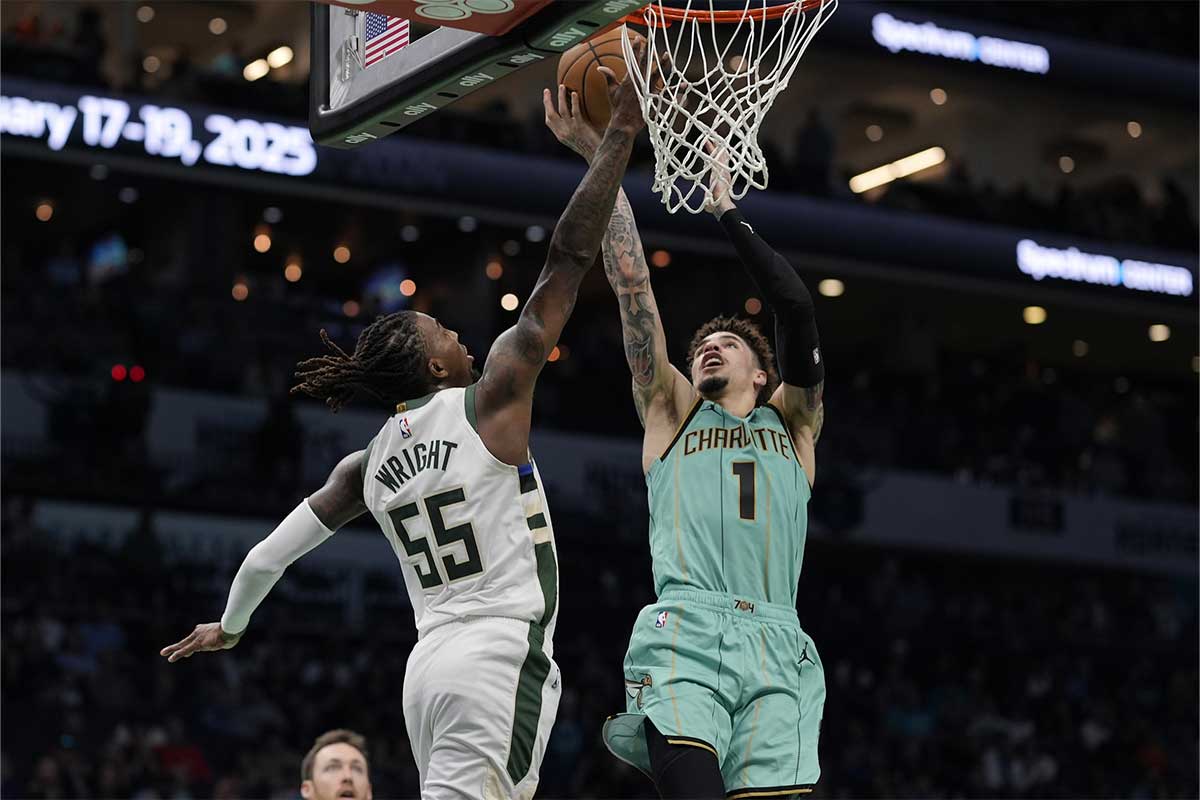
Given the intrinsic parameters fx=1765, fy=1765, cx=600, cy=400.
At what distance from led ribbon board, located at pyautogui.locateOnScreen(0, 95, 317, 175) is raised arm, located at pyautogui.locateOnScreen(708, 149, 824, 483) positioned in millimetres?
12254

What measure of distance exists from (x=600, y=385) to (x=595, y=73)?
51.0 ft

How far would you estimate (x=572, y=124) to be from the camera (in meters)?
5.46

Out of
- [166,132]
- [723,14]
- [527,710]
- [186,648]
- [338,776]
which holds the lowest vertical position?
[338,776]

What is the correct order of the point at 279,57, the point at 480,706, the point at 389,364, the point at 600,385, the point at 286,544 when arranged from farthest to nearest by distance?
1. the point at 279,57
2. the point at 600,385
3. the point at 286,544
4. the point at 389,364
5. the point at 480,706

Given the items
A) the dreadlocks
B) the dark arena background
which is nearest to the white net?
the dreadlocks

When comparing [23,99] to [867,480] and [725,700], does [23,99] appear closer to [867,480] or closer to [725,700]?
[867,480]

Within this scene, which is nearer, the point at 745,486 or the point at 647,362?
the point at 745,486

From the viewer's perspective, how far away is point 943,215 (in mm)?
22109

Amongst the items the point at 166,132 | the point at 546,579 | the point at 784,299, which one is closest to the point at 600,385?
the point at 166,132

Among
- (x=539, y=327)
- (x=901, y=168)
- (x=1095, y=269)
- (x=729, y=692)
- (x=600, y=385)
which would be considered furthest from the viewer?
(x=901, y=168)

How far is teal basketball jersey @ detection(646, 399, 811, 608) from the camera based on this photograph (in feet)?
17.8

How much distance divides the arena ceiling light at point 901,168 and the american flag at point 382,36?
22380mm

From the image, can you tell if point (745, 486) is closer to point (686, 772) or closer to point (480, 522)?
point (686, 772)

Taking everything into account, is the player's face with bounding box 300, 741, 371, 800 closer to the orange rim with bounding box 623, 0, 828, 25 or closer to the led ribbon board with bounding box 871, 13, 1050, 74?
the orange rim with bounding box 623, 0, 828, 25
